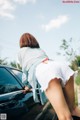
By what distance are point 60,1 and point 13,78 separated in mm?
1052

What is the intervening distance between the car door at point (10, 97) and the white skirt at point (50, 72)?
21cm

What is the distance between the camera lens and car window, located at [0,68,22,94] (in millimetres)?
1904

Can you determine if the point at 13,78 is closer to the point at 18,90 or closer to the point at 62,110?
the point at 18,90

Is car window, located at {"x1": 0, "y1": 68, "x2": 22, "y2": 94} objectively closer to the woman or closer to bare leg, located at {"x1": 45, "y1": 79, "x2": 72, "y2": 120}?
the woman

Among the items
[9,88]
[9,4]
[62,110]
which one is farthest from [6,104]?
[9,4]

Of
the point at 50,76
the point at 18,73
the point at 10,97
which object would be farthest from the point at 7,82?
the point at 50,76

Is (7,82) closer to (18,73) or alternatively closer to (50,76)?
(18,73)

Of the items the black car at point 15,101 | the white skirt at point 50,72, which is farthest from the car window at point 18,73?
the white skirt at point 50,72

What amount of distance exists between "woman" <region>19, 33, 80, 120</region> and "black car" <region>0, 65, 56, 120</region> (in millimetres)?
83

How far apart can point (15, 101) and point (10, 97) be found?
40 millimetres

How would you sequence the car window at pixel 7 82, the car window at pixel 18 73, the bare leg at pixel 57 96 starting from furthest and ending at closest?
the car window at pixel 18 73
the car window at pixel 7 82
the bare leg at pixel 57 96

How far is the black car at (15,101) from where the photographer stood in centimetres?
180

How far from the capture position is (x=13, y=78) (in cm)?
211

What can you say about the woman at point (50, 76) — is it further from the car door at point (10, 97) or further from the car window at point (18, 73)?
the car window at point (18, 73)
